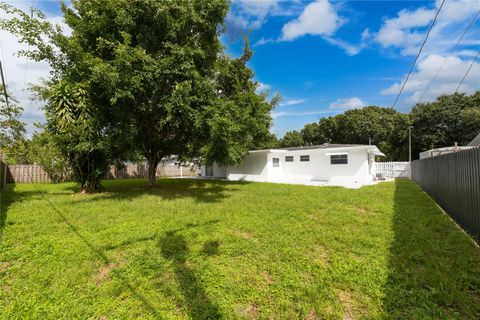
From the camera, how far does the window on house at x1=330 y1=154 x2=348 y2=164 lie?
16.2 m

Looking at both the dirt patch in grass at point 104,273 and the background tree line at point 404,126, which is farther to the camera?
the background tree line at point 404,126

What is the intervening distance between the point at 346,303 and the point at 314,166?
15.2m

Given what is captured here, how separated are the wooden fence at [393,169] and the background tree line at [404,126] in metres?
11.4

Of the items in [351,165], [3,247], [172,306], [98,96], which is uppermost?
[98,96]

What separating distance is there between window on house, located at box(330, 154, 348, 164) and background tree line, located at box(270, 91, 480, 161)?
12667mm

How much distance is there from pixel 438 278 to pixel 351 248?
1.20 metres

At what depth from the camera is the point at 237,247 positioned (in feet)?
14.0

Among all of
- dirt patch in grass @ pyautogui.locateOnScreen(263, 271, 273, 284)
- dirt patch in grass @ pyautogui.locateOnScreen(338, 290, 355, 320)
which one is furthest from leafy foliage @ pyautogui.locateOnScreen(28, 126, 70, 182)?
dirt patch in grass @ pyautogui.locateOnScreen(338, 290, 355, 320)

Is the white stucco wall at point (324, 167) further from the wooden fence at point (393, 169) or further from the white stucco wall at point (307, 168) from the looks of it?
the wooden fence at point (393, 169)

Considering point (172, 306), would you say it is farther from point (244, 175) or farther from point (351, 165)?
point (244, 175)

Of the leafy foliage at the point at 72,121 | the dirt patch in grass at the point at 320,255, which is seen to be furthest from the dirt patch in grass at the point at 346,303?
the leafy foliage at the point at 72,121

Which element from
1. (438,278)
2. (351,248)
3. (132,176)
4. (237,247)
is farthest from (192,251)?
(132,176)

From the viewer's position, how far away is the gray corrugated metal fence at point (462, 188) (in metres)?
4.41

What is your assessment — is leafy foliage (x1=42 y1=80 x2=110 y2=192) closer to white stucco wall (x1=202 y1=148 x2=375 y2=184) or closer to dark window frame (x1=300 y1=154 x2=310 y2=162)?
white stucco wall (x1=202 y1=148 x2=375 y2=184)
